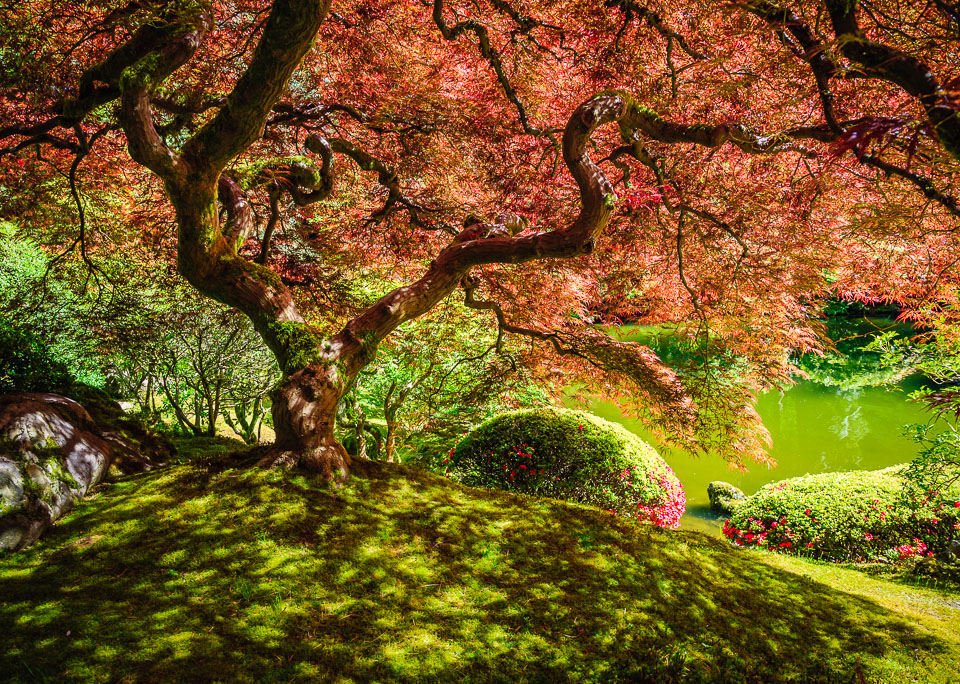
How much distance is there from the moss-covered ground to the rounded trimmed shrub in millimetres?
1492

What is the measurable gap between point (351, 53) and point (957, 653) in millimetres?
5537

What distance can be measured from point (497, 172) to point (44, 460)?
395 centimetres

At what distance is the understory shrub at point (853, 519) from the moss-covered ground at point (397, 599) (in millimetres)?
2066

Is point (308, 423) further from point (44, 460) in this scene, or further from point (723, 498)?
point (723, 498)

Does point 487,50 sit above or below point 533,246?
above

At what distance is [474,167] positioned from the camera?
16.0ft

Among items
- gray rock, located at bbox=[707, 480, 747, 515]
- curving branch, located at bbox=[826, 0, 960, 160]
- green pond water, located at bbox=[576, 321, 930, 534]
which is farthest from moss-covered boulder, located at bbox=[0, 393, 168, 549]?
gray rock, located at bbox=[707, 480, 747, 515]

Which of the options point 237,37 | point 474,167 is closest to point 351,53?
point 237,37

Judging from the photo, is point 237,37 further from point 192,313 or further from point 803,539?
point 803,539

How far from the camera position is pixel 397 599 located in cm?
217

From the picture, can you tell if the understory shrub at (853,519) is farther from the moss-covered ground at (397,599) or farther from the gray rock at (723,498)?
the gray rock at (723,498)

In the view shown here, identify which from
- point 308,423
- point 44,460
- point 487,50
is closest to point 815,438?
point 487,50

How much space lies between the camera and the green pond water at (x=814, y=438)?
9.30 m

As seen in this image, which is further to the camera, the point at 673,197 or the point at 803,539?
the point at 803,539
